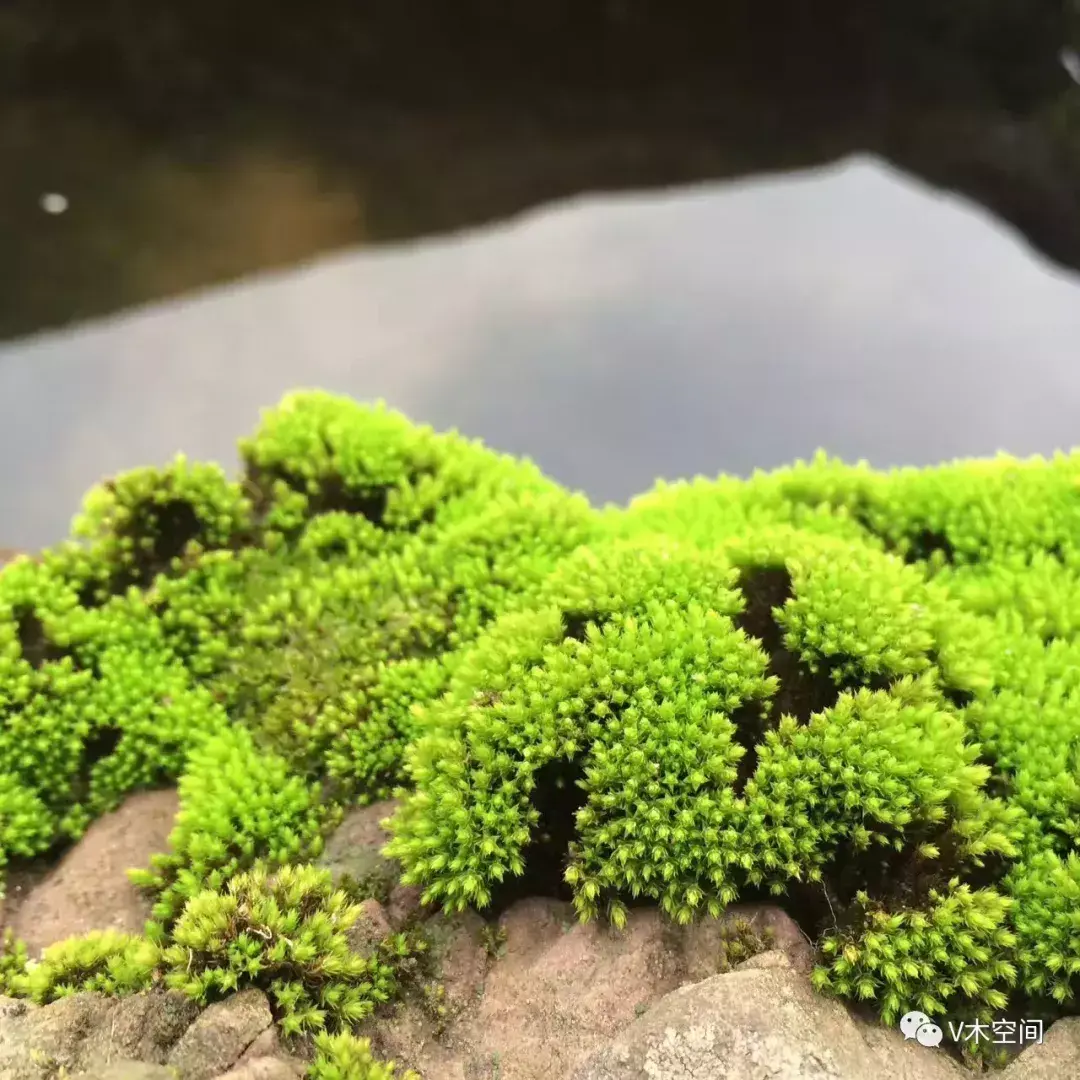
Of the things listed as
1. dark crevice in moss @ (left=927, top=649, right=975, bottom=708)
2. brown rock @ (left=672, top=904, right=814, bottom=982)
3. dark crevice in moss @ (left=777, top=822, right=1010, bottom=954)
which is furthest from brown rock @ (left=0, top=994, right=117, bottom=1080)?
dark crevice in moss @ (left=927, top=649, right=975, bottom=708)

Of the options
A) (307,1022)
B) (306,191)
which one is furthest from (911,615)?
(306,191)

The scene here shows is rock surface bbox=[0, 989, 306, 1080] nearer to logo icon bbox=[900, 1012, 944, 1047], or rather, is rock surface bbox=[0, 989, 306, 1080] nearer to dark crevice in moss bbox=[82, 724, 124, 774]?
dark crevice in moss bbox=[82, 724, 124, 774]

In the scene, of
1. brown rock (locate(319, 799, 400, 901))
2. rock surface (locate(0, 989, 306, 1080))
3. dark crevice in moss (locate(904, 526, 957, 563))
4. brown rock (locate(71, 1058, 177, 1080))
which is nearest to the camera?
brown rock (locate(71, 1058, 177, 1080))

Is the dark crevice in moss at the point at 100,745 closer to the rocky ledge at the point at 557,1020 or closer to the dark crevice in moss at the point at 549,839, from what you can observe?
the rocky ledge at the point at 557,1020

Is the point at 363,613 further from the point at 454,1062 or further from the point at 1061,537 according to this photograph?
the point at 1061,537

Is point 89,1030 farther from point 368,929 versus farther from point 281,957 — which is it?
point 368,929

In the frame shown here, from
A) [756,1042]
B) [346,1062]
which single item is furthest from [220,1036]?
[756,1042]
